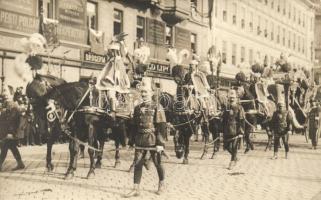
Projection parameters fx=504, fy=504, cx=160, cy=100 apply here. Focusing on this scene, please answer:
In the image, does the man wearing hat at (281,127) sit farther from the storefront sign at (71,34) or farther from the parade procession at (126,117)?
the storefront sign at (71,34)

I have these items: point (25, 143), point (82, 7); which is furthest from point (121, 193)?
point (82, 7)

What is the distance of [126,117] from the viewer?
11742 mm

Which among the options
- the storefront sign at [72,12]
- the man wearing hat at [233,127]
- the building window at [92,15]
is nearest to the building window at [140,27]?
the building window at [92,15]

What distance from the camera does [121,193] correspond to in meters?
8.75

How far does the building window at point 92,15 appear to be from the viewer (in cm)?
2213

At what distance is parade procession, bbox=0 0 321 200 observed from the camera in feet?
29.8

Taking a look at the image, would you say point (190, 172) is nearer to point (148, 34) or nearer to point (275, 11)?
point (148, 34)

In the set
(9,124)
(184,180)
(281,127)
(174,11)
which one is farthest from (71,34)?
(184,180)

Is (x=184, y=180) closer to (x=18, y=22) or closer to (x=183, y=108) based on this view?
(x=183, y=108)

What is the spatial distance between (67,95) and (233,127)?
4.21m

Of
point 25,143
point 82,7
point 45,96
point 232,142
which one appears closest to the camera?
point 45,96

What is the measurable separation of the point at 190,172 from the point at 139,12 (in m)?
16.2

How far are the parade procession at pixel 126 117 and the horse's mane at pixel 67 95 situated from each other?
2cm

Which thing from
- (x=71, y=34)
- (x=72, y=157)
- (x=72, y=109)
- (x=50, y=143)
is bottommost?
(x=72, y=157)
